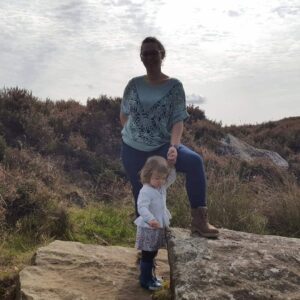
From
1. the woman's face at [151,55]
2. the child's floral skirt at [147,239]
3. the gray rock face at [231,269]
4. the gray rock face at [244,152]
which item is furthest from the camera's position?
the gray rock face at [244,152]

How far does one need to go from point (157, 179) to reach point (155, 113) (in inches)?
22.8

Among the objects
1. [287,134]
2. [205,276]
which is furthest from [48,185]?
[287,134]

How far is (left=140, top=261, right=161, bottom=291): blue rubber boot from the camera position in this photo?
12.4 feet

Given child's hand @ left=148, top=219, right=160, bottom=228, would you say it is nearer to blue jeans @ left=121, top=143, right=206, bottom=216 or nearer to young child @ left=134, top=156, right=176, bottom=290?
young child @ left=134, top=156, right=176, bottom=290

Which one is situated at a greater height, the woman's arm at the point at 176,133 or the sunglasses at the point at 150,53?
the sunglasses at the point at 150,53

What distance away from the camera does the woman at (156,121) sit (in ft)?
12.3

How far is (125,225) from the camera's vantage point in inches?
252

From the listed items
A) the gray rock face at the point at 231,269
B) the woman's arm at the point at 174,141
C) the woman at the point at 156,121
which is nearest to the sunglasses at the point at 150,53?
the woman at the point at 156,121

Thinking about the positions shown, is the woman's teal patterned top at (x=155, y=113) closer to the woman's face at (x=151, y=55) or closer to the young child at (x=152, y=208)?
the woman's face at (x=151, y=55)

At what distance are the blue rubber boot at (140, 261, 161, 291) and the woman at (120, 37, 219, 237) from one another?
0.47m

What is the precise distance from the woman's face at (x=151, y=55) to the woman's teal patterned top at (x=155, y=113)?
0.16 meters

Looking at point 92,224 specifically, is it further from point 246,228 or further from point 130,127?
point 130,127

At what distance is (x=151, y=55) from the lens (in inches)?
151

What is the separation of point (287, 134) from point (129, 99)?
46.4 feet
